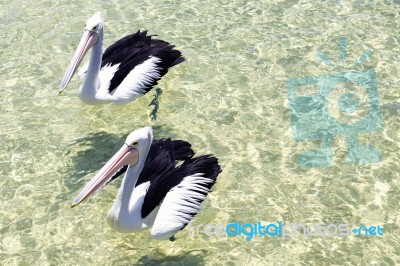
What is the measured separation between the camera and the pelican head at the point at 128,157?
14.0 feet

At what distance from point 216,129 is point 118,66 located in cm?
113

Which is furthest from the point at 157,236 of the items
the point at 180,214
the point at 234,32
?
the point at 234,32

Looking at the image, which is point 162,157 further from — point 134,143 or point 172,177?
point 134,143

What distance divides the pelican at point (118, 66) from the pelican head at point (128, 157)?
1261 millimetres

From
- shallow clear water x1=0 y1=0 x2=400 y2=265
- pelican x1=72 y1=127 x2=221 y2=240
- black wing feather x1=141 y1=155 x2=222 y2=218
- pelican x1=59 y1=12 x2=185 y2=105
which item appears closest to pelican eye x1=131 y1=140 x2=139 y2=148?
pelican x1=72 y1=127 x2=221 y2=240

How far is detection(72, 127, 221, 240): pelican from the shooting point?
430 cm

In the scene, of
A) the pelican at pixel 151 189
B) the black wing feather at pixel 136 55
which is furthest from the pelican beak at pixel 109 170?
the black wing feather at pixel 136 55

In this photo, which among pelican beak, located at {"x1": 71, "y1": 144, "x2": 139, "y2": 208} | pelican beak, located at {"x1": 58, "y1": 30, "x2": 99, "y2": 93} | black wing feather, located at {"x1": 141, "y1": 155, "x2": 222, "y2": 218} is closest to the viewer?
pelican beak, located at {"x1": 71, "y1": 144, "x2": 139, "y2": 208}

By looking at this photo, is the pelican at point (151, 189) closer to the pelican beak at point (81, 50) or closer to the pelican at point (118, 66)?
the pelican at point (118, 66)

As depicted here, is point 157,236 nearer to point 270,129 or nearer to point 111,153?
point 111,153

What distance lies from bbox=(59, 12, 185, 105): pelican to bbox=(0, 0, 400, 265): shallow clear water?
573 mm

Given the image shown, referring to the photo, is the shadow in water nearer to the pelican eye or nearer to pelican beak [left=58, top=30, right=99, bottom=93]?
the pelican eye

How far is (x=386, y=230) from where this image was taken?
4.84m

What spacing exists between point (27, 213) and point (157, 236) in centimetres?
146
